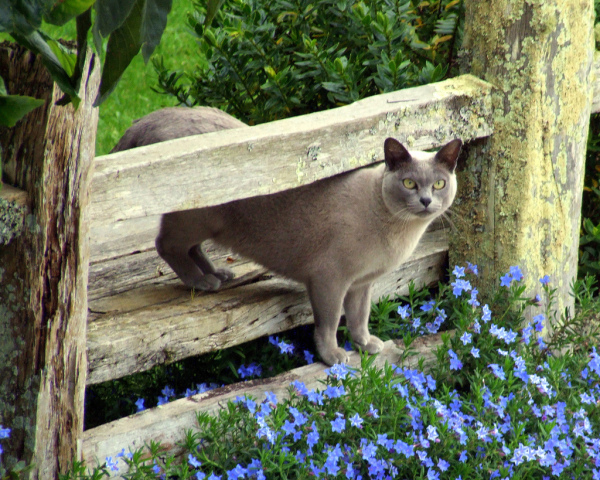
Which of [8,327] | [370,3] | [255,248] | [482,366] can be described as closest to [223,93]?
[370,3]

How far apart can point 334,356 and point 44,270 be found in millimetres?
1186

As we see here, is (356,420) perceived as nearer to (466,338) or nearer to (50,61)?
(466,338)

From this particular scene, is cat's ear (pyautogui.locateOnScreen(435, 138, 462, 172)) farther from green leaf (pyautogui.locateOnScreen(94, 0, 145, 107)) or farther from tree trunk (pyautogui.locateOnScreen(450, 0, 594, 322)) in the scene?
green leaf (pyautogui.locateOnScreen(94, 0, 145, 107))

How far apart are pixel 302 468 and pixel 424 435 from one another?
16.9 inches

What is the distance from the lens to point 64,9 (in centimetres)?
81

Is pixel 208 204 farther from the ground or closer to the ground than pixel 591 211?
farther from the ground

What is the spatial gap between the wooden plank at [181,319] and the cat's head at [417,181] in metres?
0.51

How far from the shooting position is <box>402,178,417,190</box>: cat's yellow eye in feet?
7.68

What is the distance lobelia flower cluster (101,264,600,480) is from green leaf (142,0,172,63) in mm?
1256

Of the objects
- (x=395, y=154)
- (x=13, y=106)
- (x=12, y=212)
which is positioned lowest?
(x=395, y=154)

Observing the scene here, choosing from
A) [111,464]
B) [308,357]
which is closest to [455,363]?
[308,357]

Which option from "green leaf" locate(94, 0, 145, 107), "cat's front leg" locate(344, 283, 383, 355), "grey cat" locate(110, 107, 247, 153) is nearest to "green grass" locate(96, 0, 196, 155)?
"grey cat" locate(110, 107, 247, 153)

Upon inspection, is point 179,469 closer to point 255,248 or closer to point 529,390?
point 255,248

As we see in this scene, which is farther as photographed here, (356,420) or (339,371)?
(339,371)
